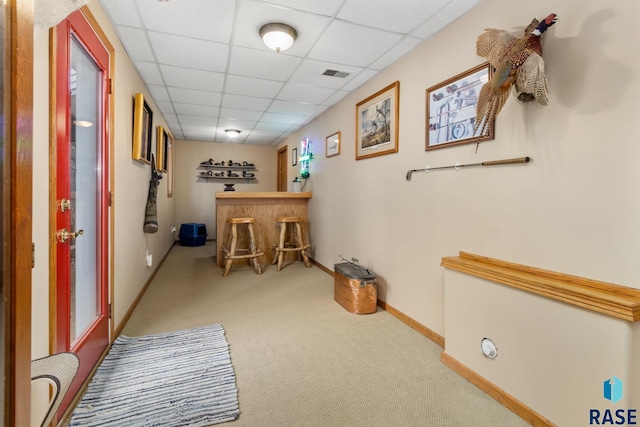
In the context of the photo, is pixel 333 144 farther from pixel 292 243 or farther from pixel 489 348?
pixel 489 348

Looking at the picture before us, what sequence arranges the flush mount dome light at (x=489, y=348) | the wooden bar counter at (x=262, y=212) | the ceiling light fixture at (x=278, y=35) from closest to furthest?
1. the flush mount dome light at (x=489, y=348)
2. the ceiling light fixture at (x=278, y=35)
3. the wooden bar counter at (x=262, y=212)

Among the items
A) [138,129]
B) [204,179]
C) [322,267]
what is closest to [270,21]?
[138,129]

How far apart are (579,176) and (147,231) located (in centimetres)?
371

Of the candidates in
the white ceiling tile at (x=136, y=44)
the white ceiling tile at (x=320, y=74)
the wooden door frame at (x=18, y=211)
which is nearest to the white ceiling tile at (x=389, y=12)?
the white ceiling tile at (x=320, y=74)

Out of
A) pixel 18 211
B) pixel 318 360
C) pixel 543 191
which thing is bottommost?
pixel 318 360

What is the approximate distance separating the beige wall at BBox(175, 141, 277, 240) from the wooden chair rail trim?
6.25 metres

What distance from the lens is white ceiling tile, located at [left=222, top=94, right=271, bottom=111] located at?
3.81 meters

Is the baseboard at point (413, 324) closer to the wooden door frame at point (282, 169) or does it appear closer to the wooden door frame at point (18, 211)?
the wooden door frame at point (18, 211)

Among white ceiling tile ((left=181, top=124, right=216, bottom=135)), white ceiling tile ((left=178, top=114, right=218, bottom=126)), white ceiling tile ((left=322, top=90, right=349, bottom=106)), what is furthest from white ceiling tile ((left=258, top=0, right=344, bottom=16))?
white ceiling tile ((left=181, top=124, right=216, bottom=135))

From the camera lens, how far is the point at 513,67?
1513mm

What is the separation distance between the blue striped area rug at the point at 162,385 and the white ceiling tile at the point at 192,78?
2.52 metres

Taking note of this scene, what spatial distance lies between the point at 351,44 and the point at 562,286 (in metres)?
2.22

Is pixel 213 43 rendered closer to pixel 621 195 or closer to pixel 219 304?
pixel 219 304

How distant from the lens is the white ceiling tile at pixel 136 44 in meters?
2.27
